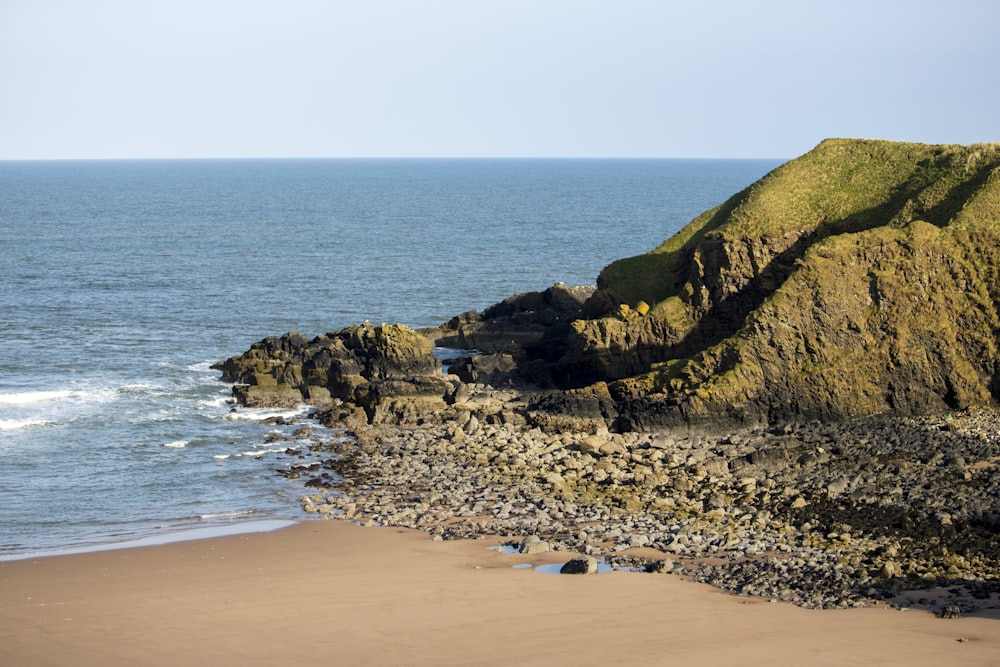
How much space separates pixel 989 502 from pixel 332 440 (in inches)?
885

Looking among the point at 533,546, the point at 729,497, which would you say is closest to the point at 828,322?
the point at 729,497

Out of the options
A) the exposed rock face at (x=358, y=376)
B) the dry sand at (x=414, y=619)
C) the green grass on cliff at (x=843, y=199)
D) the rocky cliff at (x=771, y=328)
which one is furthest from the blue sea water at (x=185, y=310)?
the green grass on cliff at (x=843, y=199)

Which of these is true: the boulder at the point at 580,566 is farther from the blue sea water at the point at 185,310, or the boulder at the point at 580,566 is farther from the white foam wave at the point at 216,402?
the white foam wave at the point at 216,402

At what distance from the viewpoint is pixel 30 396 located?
1967 inches

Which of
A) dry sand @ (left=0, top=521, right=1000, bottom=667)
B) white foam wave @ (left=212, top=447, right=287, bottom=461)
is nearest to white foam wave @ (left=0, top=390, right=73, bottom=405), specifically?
white foam wave @ (left=212, top=447, right=287, bottom=461)

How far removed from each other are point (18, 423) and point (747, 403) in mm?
27976

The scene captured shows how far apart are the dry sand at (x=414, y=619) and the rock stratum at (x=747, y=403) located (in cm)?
155

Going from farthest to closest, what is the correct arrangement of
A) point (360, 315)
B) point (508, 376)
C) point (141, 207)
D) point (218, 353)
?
point (141, 207) → point (360, 315) → point (218, 353) → point (508, 376)

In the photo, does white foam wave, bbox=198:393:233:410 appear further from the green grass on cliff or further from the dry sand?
the dry sand

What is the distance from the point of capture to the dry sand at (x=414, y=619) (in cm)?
2400

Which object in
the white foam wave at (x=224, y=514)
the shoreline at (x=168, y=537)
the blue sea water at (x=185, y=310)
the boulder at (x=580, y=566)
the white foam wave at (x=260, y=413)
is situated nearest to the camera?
the boulder at (x=580, y=566)

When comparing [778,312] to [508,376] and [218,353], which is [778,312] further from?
[218,353]

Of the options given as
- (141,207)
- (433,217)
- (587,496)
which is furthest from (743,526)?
(141,207)

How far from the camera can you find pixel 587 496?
3456 centimetres
